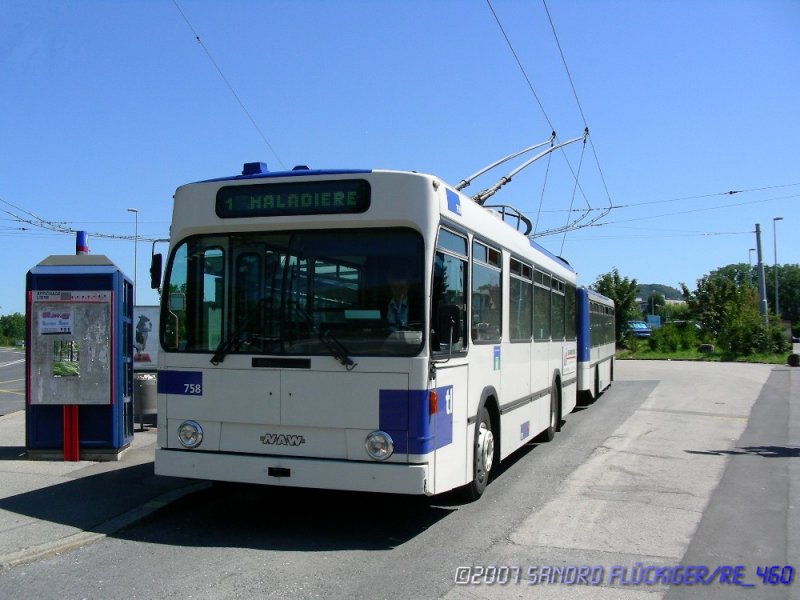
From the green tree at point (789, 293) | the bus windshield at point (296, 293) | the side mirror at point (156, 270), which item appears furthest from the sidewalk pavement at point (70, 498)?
the green tree at point (789, 293)

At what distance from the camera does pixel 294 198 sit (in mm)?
6719

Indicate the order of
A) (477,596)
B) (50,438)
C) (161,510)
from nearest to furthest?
(477,596) → (161,510) → (50,438)

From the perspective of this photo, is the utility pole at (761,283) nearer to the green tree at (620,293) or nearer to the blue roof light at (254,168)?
the green tree at (620,293)

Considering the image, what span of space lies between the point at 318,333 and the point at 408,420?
3.48 ft

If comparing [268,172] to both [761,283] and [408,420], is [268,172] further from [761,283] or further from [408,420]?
[761,283]

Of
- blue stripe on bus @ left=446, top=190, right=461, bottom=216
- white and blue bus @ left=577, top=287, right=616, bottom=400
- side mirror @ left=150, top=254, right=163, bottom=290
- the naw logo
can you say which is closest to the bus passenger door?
the naw logo

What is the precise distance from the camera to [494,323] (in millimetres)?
8414

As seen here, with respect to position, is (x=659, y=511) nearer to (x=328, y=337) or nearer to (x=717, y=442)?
(x=328, y=337)

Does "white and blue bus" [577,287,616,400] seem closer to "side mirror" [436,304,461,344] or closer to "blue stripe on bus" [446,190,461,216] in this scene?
"blue stripe on bus" [446,190,461,216]

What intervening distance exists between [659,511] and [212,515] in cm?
441

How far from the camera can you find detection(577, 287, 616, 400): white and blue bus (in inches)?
669

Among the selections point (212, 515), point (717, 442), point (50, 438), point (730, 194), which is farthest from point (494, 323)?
point (730, 194)

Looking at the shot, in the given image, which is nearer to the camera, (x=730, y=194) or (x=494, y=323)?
(x=494, y=323)

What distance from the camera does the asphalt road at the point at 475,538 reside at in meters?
5.42
